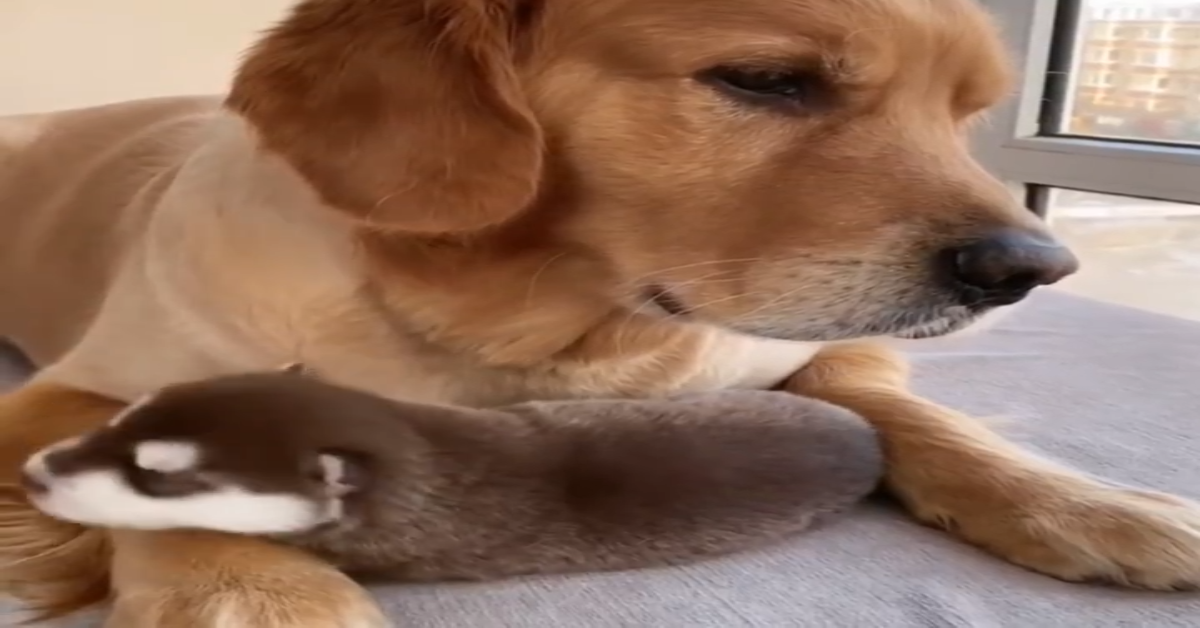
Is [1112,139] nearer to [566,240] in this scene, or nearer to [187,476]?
[566,240]

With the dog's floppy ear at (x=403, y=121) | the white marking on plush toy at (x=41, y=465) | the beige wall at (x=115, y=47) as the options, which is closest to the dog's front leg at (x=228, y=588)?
the white marking on plush toy at (x=41, y=465)

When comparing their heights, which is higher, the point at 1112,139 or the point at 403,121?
the point at 403,121

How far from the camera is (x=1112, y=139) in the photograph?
259cm

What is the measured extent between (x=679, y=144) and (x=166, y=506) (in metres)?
0.50

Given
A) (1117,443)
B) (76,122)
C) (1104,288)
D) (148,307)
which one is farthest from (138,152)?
(1104,288)

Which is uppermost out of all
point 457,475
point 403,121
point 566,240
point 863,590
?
point 403,121

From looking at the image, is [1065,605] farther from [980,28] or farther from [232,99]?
[232,99]

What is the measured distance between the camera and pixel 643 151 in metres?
1.06

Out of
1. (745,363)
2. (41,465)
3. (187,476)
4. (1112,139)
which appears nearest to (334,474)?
(187,476)

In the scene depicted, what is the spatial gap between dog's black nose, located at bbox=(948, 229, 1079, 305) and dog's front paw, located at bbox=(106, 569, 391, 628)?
526 mm

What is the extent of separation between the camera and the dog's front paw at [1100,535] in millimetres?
999

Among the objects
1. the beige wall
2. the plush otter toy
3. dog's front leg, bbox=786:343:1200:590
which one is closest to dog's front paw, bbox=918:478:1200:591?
dog's front leg, bbox=786:343:1200:590

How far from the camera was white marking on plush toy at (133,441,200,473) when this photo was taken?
83 centimetres

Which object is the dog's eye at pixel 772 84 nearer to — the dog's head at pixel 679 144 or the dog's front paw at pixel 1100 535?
the dog's head at pixel 679 144
